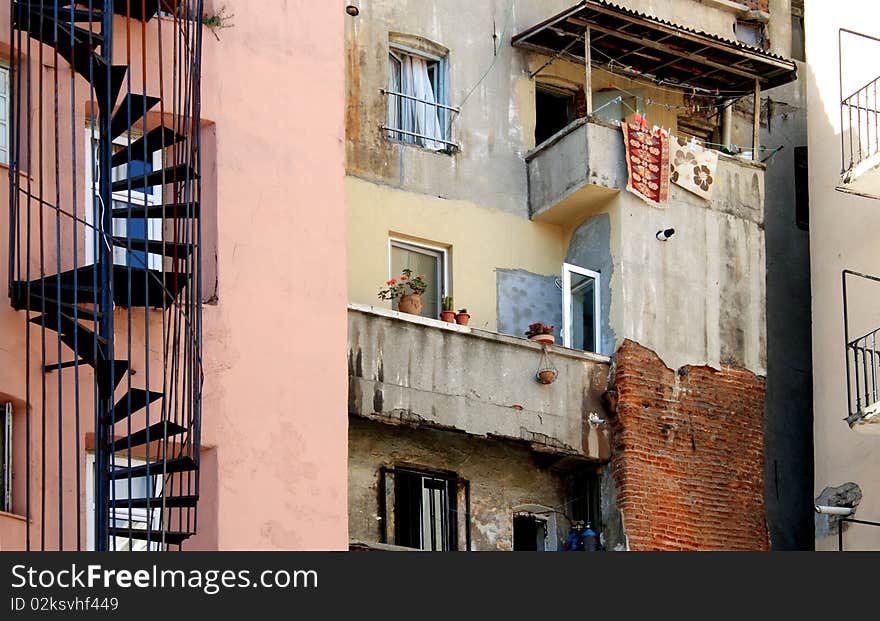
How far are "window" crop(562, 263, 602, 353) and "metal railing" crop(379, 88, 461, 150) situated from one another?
81.8 inches

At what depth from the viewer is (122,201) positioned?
21.0 m

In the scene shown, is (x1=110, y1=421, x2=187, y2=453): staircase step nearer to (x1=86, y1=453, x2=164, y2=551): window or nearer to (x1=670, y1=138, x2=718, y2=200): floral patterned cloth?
(x1=86, y1=453, x2=164, y2=551): window

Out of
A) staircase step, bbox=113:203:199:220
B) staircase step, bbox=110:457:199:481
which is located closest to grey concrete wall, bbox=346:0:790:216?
staircase step, bbox=113:203:199:220

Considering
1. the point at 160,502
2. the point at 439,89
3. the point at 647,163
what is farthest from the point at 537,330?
the point at 160,502

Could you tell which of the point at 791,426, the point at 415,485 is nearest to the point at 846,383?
the point at 791,426

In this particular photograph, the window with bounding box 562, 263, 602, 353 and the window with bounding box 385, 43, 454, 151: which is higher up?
the window with bounding box 385, 43, 454, 151

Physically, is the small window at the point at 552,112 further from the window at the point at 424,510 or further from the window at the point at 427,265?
the window at the point at 424,510

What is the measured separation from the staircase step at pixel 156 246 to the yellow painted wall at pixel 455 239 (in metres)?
6.00

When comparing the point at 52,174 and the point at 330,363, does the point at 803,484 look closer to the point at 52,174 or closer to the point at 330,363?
the point at 330,363

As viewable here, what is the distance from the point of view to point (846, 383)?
28312 millimetres

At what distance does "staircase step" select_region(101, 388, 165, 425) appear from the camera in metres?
19.2

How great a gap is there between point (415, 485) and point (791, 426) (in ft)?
20.7

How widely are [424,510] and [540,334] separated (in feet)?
8.05

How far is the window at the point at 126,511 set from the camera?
19734 millimetres
